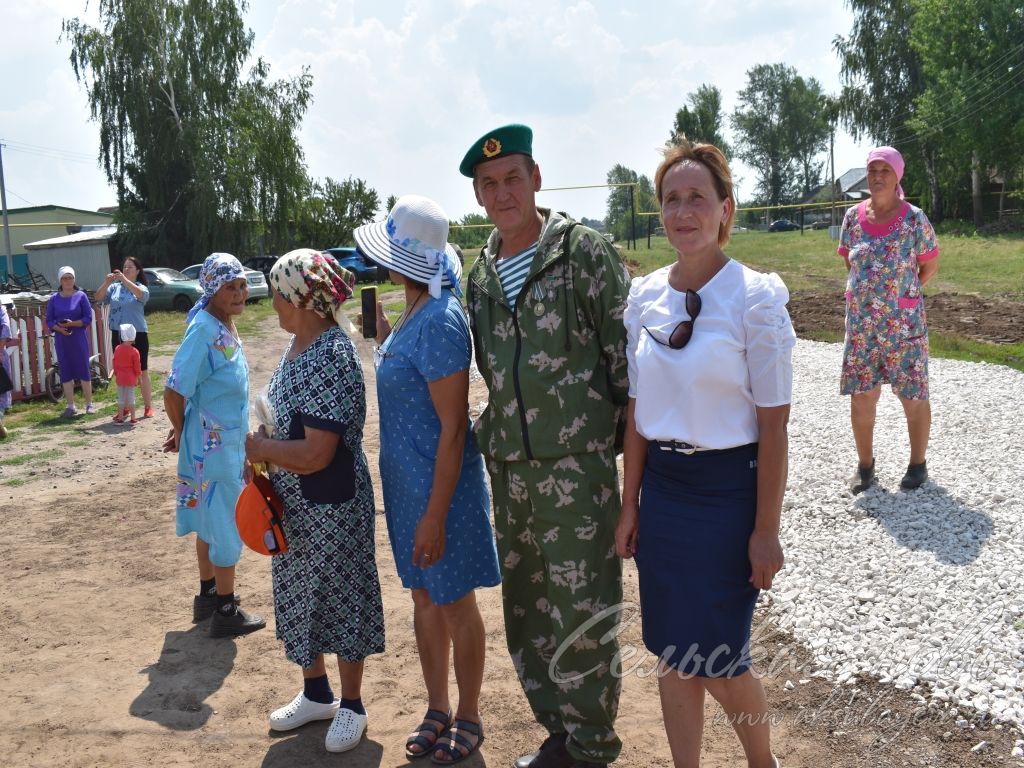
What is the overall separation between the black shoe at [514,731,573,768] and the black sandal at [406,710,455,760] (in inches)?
14.2

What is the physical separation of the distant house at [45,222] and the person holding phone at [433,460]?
45022mm

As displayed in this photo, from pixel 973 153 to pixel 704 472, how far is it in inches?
1600

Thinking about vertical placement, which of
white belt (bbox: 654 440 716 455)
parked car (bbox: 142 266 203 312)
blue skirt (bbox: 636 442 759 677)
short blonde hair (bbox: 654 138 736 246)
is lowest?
blue skirt (bbox: 636 442 759 677)

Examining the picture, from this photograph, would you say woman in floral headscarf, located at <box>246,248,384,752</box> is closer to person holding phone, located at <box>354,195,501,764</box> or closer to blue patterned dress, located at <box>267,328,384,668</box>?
blue patterned dress, located at <box>267,328,384,668</box>

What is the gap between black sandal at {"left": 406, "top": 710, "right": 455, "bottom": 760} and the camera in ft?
10.9

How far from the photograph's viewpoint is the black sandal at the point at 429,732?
10.9 feet

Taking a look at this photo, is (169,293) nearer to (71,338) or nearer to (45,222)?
(71,338)

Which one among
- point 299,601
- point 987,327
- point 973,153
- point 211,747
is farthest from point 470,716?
point 973,153

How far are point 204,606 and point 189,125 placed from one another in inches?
1235

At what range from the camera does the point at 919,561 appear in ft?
14.9

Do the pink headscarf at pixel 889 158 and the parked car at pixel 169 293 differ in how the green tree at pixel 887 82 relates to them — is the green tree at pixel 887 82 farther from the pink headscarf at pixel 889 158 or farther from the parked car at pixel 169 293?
the pink headscarf at pixel 889 158

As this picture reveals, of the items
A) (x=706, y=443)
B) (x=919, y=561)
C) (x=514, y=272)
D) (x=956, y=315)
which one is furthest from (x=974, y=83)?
(x=706, y=443)

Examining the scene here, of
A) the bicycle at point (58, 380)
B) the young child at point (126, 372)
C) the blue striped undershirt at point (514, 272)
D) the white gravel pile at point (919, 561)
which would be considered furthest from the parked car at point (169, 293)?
the blue striped undershirt at point (514, 272)

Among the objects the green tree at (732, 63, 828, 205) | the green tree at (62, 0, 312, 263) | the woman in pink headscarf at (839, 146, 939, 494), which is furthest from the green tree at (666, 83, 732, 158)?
the woman in pink headscarf at (839, 146, 939, 494)
